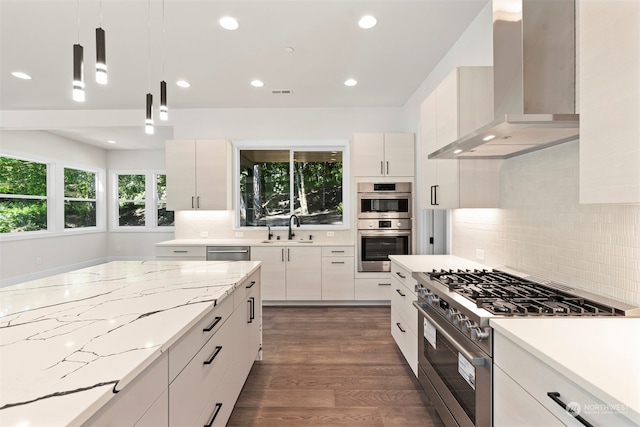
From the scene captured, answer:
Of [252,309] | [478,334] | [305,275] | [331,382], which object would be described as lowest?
[331,382]

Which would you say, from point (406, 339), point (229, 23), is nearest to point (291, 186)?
point (229, 23)

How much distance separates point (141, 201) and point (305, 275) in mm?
5491

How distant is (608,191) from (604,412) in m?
0.70

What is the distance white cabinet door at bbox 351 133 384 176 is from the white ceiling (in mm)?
595

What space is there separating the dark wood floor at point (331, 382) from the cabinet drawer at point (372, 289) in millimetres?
607

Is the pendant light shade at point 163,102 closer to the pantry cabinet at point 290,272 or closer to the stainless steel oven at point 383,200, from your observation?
the pantry cabinet at point 290,272

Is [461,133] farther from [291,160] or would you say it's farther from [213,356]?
[291,160]

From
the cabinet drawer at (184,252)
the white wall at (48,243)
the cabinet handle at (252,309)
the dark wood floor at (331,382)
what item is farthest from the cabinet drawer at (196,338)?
the white wall at (48,243)

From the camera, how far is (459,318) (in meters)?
1.45

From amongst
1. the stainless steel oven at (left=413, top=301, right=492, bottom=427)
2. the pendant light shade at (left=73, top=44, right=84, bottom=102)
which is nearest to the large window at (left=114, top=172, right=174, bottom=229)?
the pendant light shade at (left=73, top=44, right=84, bottom=102)

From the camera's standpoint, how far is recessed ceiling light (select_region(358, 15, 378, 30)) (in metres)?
2.48

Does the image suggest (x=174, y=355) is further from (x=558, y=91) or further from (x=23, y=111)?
(x=23, y=111)

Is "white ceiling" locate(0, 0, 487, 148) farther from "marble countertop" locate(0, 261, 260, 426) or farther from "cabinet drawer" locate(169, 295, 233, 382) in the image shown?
"cabinet drawer" locate(169, 295, 233, 382)

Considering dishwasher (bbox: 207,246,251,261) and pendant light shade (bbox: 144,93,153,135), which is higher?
pendant light shade (bbox: 144,93,153,135)
